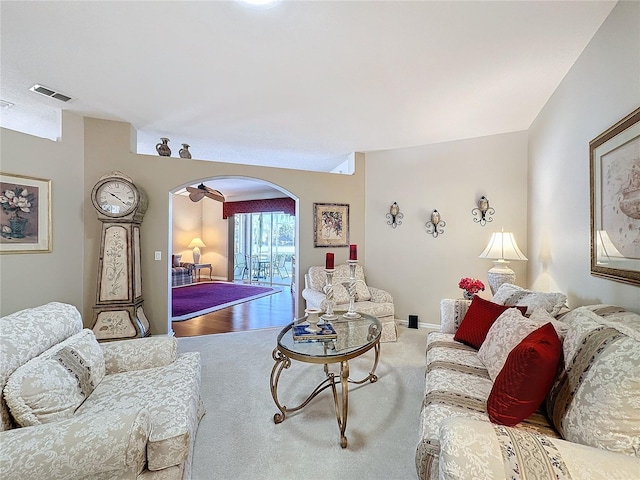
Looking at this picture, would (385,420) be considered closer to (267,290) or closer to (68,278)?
(68,278)

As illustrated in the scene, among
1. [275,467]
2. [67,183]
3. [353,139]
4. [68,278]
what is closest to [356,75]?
[353,139]

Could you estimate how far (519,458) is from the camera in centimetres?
89

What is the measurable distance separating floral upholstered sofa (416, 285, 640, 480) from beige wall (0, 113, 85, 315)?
370cm

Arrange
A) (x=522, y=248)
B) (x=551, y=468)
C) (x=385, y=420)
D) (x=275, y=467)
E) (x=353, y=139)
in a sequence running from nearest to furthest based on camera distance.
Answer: (x=551, y=468)
(x=275, y=467)
(x=385, y=420)
(x=522, y=248)
(x=353, y=139)

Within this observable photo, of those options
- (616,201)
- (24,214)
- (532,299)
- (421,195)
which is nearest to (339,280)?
(421,195)

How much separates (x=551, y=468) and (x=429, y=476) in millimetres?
538

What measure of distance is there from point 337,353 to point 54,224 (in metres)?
3.32

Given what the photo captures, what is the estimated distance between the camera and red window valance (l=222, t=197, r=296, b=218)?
25.3 feet

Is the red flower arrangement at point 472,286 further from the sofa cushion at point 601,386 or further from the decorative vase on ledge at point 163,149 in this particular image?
the decorative vase on ledge at point 163,149

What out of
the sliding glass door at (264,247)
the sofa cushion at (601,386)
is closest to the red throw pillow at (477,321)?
the sofa cushion at (601,386)

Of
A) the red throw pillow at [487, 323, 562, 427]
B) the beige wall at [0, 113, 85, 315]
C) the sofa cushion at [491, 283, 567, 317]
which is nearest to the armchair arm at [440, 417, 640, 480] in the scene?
Answer: the red throw pillow at [487, 323, 562, 427]

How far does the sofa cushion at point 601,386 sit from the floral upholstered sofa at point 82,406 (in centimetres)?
164

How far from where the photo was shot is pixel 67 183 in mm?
3193

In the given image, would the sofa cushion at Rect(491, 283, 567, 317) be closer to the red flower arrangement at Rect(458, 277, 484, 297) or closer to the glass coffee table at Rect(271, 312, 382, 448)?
the red flower arrangement at Rect(458, 277, 484, 297)
